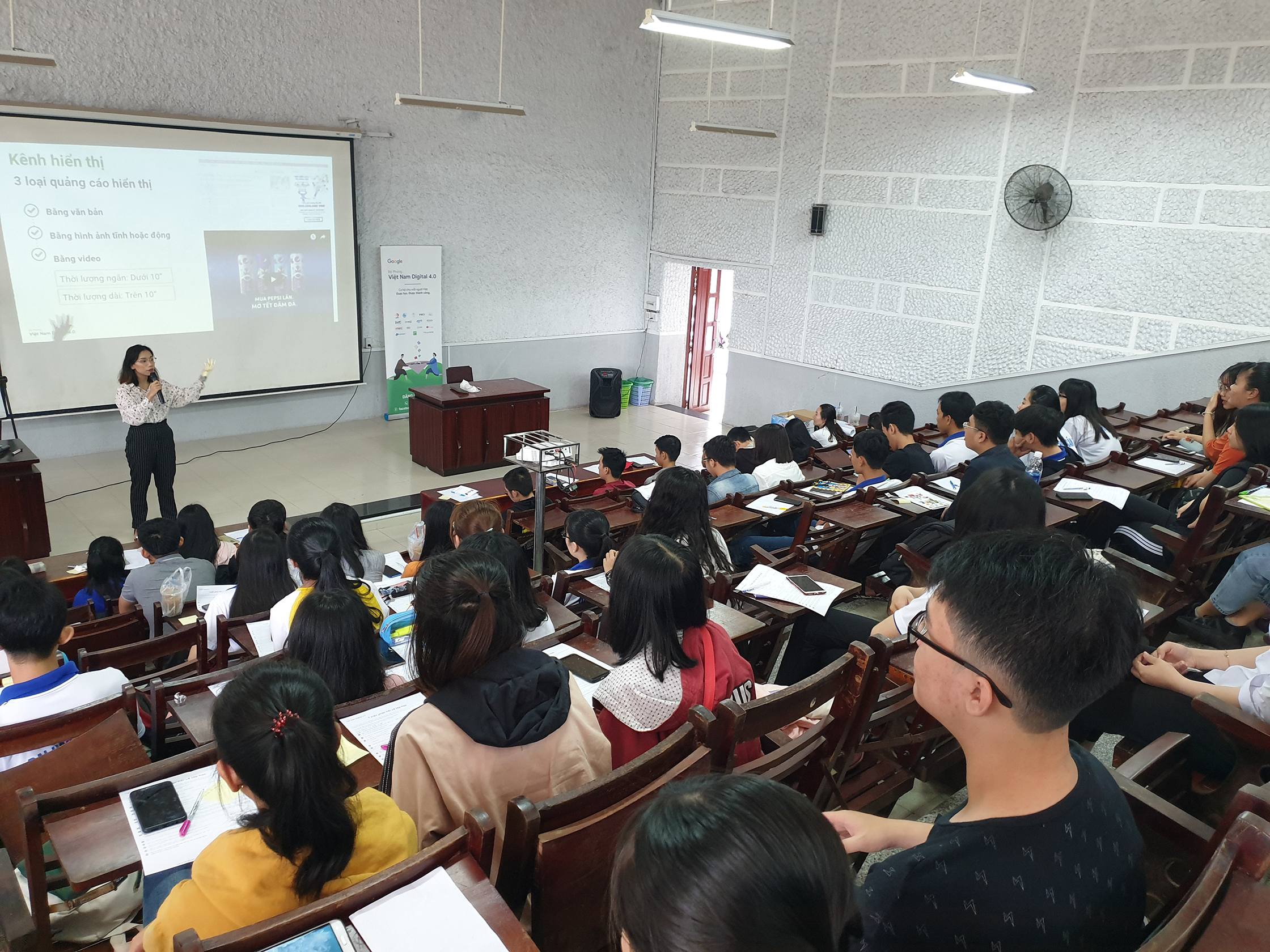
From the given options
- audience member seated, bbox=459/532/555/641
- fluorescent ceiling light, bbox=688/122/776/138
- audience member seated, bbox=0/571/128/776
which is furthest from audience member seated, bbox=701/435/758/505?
fluorescent ceiling light, bbox=688/122/776/138

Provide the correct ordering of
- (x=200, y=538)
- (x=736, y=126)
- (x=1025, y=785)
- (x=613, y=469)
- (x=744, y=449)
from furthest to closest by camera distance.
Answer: (x=736, y=126) < (x=744, y=449) < (x=613, y=469) < (x=200, y=538) < (x=1025, y=785)

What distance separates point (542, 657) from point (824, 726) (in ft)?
2.14

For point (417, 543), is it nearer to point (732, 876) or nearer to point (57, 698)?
point (57, 698)

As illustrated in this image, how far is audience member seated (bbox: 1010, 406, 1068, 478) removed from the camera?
450 centimetres

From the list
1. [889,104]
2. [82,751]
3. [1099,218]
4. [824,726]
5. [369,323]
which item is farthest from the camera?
[369,323]

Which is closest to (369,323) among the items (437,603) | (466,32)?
(466,32)

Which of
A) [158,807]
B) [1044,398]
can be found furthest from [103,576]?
[1044,398]

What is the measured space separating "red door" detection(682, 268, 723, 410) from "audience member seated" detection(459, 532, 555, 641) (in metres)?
7.67

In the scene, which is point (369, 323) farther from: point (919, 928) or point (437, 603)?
point (919, 928)

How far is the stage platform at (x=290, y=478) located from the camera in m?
5.96

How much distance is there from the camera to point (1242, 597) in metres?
2.72

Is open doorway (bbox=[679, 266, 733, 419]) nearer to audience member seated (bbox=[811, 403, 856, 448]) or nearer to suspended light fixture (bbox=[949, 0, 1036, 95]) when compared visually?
audience member seated (bbox=[811, 403, 856, 448])

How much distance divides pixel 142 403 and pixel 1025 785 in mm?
5627

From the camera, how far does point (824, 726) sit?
1854 millimetres
